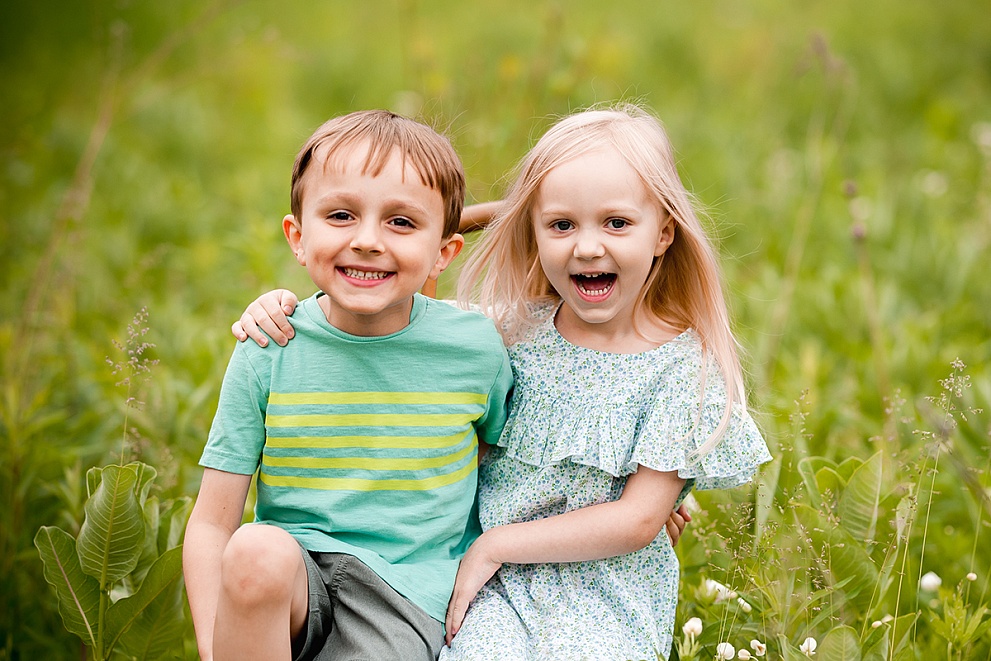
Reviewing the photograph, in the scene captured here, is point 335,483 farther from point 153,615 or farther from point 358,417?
point 153,615

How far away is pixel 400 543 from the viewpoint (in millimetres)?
2115

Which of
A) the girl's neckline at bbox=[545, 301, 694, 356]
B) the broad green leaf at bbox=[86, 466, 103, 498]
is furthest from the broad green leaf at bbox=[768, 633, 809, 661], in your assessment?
the broad green leaf at bbox=[86, 466, 103, 498]

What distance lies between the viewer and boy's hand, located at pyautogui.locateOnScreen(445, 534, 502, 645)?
2117 millimetres

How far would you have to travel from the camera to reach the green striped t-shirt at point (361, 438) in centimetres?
204

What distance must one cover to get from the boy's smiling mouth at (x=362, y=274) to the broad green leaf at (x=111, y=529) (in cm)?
57

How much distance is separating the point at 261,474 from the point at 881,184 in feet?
14.4

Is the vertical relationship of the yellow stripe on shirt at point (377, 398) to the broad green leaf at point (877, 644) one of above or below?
above

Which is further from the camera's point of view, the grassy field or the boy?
the grassy field

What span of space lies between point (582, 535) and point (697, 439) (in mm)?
307

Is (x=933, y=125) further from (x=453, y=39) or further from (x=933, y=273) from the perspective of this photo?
(x=453, y=39)

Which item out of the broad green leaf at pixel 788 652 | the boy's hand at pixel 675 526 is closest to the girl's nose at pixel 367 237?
the boy's hand at pixel 675 526

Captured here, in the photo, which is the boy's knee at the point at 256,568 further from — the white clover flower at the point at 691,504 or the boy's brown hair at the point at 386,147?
the white clover flower at the point at 691,504

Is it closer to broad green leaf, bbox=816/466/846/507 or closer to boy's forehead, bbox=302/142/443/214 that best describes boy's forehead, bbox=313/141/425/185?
boy's forehead, bbox=302/142/443/214

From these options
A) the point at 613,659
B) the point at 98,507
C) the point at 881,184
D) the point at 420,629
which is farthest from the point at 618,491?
the point at 881,184
